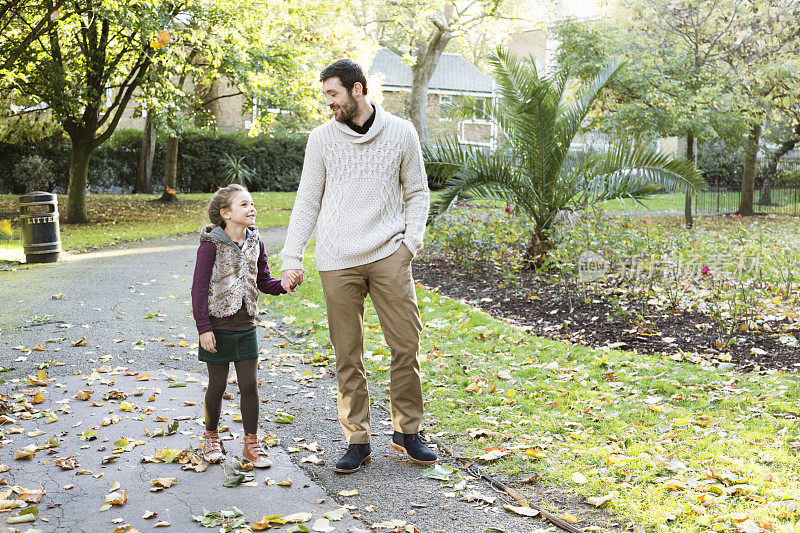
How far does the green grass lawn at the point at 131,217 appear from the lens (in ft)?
51.6

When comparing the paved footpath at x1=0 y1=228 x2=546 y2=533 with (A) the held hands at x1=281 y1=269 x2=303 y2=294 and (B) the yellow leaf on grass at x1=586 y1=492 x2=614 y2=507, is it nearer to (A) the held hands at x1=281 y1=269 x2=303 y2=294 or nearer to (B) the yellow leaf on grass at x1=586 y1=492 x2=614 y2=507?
(B) the yellow leaf on grass at x1=586 y1=492 x2=614 y2=507

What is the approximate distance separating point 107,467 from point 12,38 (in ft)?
51.6

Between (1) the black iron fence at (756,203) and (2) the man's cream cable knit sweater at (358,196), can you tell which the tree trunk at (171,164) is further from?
(2) the man's cream cable knit sweater at (358,196)

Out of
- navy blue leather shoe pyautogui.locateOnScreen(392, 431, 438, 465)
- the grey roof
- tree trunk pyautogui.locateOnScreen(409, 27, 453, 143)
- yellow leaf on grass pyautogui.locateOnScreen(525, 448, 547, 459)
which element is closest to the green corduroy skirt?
navy blue leather shoe pyautogui.locateOnScreen(392, 431, 438, 465)

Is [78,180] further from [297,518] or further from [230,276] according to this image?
[297,518]

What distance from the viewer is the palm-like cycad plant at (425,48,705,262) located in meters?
10.2

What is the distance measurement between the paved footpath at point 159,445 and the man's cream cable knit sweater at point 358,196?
115cm

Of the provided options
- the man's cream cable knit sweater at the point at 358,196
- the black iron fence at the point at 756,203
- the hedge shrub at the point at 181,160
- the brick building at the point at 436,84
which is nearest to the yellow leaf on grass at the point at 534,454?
the man's cream cable knit sweater at the point at 358,196

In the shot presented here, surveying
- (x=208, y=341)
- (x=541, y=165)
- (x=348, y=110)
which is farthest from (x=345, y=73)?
(x=541, y=165)

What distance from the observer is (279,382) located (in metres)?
6.03

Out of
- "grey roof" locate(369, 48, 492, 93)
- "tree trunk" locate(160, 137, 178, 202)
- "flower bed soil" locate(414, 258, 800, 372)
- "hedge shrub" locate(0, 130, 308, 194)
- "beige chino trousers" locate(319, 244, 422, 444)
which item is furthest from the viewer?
"grey roof" locate(369, 48, 492, 93)

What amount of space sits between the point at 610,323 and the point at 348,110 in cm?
461

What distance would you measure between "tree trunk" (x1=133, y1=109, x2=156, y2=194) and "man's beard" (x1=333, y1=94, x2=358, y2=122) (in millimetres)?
23741

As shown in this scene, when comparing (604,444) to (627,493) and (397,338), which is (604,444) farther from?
(397,338)
